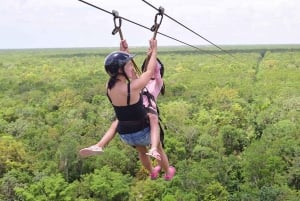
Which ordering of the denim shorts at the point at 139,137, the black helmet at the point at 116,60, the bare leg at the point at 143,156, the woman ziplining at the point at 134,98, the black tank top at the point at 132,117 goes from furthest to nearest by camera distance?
the bare leg at the point at 143,156 < the denim shorts at the point at 139,137 < the black tank top at the point at 132,117 < the woman ziplining at the point at 134,98 < the black helmet at the point at 116,60

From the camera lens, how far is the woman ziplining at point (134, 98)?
252 inches

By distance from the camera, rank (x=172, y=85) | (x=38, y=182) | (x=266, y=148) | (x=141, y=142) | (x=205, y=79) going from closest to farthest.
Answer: (x=141, y=142) → (x=38, y=182) → (x=266, y=148) → (x=172, y=85) → (x=205, y=79)

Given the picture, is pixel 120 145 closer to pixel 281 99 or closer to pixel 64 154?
pixel 64 154

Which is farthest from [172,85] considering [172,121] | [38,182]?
[38,182]

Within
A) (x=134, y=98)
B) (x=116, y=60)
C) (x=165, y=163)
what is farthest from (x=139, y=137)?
(x=116, y=60)

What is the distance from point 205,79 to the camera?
343ft

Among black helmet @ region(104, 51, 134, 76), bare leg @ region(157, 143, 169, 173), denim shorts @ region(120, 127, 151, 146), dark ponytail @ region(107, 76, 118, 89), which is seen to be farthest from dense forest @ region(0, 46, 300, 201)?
black helmet @ region(104, 51, 134, 76)

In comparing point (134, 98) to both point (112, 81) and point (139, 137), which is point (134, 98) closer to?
point (112, 81)

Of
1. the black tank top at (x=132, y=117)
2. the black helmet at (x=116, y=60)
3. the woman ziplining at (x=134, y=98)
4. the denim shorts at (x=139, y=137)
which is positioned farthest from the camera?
the denim shorts at (x=139, y=137)

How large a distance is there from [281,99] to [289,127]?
63.0 ft

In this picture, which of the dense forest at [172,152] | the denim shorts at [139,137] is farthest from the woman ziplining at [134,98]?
the dense forest at [172,152]

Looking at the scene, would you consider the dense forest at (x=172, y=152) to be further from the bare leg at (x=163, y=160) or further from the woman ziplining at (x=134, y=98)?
the woman ziplining at (x=134, y=98)

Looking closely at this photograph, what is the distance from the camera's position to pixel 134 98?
6605 mm

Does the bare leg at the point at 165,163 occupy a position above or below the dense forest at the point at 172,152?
above
